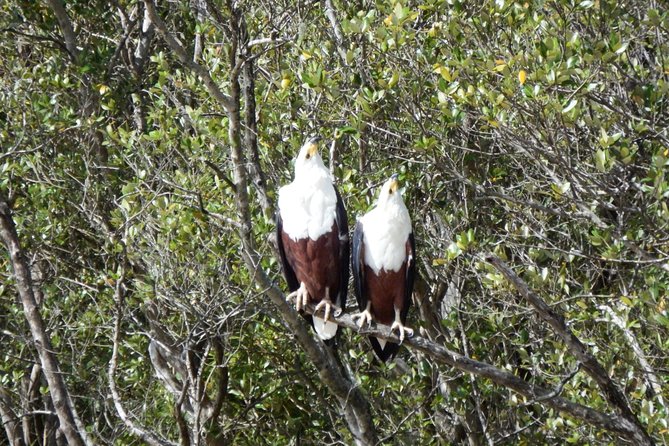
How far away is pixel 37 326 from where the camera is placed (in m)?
6.24

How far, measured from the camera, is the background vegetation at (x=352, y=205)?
495cm

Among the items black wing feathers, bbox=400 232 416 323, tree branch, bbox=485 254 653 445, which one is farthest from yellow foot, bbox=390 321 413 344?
tree branch, bbox=485 254 653 445

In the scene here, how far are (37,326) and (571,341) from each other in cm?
340

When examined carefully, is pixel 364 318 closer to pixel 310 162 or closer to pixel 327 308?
pixel 327 308

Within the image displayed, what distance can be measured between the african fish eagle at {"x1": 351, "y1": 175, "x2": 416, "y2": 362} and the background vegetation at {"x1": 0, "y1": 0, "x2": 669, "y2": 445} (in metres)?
0.33

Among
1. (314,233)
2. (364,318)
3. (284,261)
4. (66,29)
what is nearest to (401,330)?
(364,318)

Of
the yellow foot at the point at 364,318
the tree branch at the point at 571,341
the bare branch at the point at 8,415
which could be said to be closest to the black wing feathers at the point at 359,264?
the yellow foot at the point at 364,318

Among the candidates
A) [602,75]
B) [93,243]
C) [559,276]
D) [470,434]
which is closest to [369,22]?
[602,75]

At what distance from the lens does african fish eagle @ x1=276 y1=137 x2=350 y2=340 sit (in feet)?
16.8

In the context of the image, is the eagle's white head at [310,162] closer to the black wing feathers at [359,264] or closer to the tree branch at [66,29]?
the black wing feathers at [359,264]

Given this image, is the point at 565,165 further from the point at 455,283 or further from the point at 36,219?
the point at 36,219

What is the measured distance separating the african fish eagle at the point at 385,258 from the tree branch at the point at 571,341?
1096 mm

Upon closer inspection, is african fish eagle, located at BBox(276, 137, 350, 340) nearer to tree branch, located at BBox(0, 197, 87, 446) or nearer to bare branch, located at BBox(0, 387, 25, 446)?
A: tree branch, located at BBox(0, 197, 87, 446)

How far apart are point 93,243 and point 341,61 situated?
2.51 m
